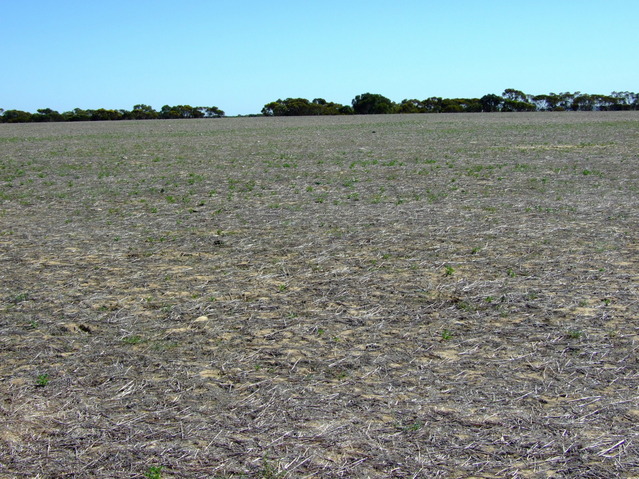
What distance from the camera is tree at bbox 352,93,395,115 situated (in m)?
94.8

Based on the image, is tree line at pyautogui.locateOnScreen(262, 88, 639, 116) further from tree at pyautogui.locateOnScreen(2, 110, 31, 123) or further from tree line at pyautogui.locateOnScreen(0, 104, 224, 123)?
tree at pyautogui.locateOnScreen(2, 110, 31, 123)

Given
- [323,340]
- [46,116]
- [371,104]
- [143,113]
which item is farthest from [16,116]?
[323,340]

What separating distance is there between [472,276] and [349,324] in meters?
2.12

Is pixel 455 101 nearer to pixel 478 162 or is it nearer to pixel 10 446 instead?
pixel 478 162

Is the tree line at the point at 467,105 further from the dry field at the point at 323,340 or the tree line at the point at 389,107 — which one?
the dry field at the point at 323,340

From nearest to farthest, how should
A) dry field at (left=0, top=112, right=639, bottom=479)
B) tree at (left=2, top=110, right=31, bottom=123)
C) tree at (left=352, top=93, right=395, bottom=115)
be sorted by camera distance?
dry field at (left=0, top=112, right=639, bottom=479), tree at (left=2, top=110, right=31, bottom=123), tree at (left=352, top=93, right=395, bottom=115)

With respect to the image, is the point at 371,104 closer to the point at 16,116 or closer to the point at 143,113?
the point at 143,113

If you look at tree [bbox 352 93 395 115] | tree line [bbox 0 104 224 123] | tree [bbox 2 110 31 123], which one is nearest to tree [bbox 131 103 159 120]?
tree line [bbox 0 104 224 123]

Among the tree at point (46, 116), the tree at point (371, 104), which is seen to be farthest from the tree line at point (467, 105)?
the tree at point (46, 116)

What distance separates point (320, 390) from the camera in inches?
188

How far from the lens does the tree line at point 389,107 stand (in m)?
89.0

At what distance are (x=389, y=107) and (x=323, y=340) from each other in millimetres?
91350

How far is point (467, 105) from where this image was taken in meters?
95.6

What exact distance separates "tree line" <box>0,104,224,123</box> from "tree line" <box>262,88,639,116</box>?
407 inches
